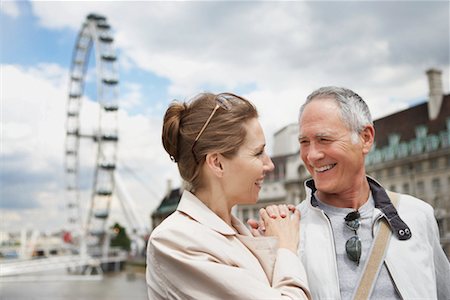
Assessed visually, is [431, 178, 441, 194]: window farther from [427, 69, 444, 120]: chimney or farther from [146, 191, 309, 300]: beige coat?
[146, 191, 309, 300]: beige coat

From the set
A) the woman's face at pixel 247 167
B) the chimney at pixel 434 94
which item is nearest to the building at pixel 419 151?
the chimney at pixel 434 94

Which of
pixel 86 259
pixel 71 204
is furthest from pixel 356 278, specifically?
pixel 86 259

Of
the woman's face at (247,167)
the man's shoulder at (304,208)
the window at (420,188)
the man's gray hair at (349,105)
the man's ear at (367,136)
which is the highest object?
the man's gray hair at (349,105)

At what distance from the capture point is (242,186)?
39.6 inches

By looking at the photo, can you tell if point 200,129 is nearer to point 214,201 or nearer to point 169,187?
point 214,201

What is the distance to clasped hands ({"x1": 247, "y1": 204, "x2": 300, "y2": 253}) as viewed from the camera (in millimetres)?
1019

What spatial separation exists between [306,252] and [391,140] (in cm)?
1817

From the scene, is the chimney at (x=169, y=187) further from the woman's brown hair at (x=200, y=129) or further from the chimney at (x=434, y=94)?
the woman's brown hair at (x=200, y=129)

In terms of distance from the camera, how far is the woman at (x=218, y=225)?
89 centimetres

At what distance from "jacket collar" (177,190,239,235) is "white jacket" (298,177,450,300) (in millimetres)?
217

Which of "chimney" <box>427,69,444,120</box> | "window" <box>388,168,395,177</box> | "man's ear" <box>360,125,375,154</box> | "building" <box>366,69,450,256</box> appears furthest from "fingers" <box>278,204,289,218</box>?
"chimney" <box>427,69,444,120</box>

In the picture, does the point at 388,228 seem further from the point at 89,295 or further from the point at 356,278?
the point at 89,295

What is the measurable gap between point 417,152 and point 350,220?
1680cm

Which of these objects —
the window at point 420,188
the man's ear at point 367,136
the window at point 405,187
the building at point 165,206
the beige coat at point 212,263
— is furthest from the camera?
the building at point 165,206
